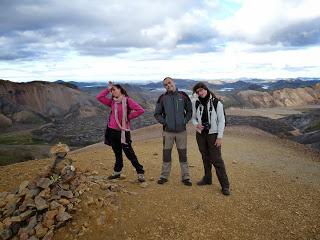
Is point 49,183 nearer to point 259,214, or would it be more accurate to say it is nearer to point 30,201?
point 30,201

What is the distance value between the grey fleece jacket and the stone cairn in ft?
6.71

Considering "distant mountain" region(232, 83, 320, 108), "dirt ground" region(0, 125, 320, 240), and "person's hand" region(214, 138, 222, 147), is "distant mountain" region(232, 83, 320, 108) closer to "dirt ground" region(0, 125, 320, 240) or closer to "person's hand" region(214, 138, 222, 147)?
"dirt ground" region(0, 125, 320, 240)

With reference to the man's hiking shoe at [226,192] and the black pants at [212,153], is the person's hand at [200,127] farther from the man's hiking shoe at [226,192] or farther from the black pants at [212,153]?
the man's hiking shoe at [226,192]

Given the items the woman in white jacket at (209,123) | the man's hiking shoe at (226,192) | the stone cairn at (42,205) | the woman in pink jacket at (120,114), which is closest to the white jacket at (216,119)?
the woman in white jacket at (209,123)

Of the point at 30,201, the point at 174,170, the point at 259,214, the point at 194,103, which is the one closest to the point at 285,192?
the point at 259,214

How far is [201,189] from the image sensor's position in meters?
8.44

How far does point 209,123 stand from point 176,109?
2.30 feet

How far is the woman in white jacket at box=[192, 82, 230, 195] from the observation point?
7.85 meters

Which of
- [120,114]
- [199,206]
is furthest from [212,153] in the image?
[120,114]

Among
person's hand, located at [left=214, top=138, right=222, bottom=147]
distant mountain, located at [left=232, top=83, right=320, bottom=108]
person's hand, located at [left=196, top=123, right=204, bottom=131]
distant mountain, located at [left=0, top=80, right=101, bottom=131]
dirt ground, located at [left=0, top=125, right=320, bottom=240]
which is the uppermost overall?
person's hand, located at [left=196, top=123, right=204, bottom=131]

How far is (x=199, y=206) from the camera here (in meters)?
7.61

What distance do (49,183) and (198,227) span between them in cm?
272

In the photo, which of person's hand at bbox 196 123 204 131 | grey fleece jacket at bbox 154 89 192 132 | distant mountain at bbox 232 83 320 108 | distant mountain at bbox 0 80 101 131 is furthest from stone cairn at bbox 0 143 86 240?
distant mountain at bbox 232 83 320 108

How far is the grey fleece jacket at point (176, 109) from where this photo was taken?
7.98 meters
